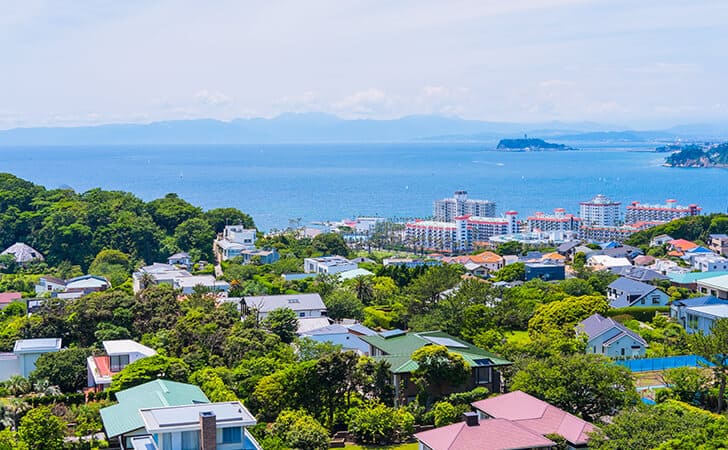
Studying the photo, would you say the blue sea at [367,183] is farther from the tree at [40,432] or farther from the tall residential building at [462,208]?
the tree at [40,432]

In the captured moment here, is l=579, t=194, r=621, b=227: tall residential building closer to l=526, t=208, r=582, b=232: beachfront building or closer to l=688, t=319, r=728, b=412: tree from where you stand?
l=526, t=208, r=582, b=232: beachfront building

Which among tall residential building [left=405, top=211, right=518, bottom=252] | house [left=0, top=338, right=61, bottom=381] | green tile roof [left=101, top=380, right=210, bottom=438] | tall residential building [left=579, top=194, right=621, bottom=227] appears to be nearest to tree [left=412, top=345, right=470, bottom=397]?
green tile roof [left=101, top=380, right=210, bottom=438]

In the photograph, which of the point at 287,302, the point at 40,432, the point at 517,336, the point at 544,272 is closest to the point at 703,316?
the point at 517,336

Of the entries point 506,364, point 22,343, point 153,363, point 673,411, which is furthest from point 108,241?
point 673,411

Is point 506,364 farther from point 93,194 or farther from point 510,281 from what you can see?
point 93,194

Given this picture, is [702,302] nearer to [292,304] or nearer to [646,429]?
[292,304]
